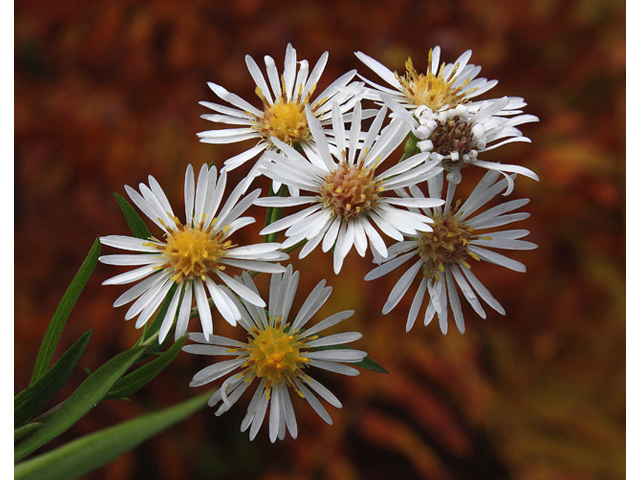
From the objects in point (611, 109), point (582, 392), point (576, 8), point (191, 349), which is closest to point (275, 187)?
point (191, 349)

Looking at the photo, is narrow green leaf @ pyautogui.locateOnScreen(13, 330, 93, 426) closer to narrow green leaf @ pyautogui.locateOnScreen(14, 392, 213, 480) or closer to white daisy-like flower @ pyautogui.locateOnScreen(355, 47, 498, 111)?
narrow green leaf @ pyautogui.locateOnScreen(14, 392, 213, 480)

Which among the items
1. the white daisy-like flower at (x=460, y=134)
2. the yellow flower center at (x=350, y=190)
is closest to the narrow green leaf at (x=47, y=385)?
the yellow flower center at (x=350, y=190)

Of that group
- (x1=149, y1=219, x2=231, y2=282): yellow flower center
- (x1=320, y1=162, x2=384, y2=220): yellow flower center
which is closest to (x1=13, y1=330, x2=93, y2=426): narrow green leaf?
(x1=149, y1=219, x2=231, y2=282): yellow flower center

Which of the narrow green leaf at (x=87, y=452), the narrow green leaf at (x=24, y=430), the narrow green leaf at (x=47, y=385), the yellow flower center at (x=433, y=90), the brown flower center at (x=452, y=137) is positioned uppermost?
the yellow flower center at (x=433, y=90)

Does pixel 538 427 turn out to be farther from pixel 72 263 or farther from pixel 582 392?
pixel 72 263

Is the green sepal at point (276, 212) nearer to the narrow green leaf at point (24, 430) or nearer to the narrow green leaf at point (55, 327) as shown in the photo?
the narrow green leaf at point (55, 327)

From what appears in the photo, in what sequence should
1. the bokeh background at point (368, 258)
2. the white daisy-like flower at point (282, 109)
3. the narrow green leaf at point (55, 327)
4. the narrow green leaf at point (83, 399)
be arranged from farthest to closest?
the bokeh background at point (368, 258)
the white daisy-like flower at point (282, 109)
the narrow green leaf at point (55, 327)
the narrow green leaf at point (83, 399)
